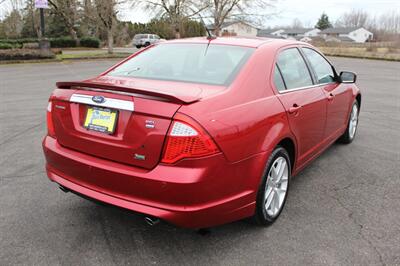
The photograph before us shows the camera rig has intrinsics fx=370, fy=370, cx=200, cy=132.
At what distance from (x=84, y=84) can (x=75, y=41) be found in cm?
4192

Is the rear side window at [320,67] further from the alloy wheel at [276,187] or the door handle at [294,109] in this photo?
the alloy wheel at [276,187]

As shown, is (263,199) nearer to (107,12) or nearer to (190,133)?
(190,133)

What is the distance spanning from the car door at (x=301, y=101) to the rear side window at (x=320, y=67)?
0.23m

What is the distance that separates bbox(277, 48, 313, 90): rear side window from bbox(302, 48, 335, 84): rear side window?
9.8 inches

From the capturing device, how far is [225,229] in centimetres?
312

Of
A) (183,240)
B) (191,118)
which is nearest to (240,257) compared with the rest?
(183,240)

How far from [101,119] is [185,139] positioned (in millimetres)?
687

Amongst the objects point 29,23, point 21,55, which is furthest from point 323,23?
point 21,55

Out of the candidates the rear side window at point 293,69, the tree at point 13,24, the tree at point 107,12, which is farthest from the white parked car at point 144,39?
the rear side window at point 293,69

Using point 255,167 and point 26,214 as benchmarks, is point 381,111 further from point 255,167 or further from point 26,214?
point 26,214

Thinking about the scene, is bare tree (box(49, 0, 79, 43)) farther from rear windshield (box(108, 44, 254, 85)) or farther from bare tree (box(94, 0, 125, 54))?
rear windshield (box(108, 44, 254, 85))

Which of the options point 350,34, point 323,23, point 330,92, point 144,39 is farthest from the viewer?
point 323,23

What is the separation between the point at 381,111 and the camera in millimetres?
8289

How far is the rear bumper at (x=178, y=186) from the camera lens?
2398 millimetres
